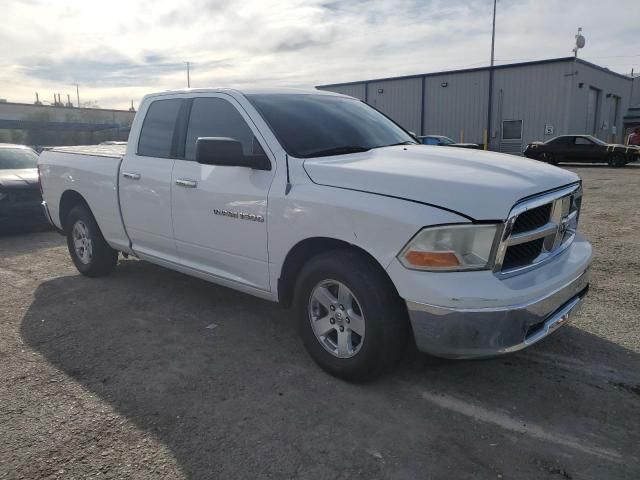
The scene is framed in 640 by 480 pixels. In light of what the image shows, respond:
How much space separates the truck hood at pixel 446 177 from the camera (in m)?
2.91

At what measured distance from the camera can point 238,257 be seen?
4.03 m

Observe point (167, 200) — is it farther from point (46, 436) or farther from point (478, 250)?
point (478, 250)

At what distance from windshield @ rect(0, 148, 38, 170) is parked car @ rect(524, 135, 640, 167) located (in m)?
21.6

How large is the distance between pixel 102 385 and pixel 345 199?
1.98 m

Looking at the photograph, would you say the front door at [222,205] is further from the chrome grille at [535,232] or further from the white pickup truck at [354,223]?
the chrome grille at [535,232]

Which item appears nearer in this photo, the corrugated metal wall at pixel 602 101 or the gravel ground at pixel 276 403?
the gravel ground at pixel 276 403

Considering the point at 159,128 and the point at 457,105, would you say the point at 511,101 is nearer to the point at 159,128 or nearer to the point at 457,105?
the point at 457,105

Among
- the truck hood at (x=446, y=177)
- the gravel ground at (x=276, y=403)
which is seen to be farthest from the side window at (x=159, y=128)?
the truck hood at (x=446, y=177)

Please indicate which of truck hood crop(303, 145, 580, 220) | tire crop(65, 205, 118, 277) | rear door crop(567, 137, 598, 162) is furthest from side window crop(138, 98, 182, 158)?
rear door crop(567, 137, 598, 162)

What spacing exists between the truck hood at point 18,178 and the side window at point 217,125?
5202 millimetres

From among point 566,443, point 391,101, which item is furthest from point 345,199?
point 391,101

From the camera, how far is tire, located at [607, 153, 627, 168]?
73.7ft

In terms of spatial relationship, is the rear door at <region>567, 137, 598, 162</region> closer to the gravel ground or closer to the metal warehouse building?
the metal warehouse building

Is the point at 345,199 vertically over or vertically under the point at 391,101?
under
